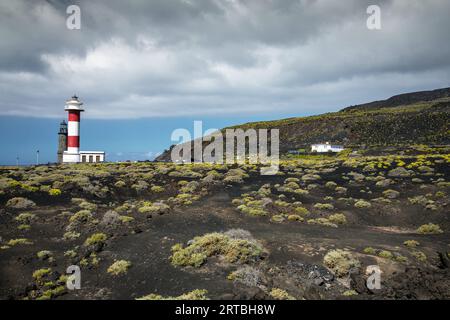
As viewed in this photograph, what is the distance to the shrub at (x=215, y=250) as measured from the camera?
48.6 ft

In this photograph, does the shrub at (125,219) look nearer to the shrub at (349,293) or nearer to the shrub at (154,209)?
the shrub at (154,209)

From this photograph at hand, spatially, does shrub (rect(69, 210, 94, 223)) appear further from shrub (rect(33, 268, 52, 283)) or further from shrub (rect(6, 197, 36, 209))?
shrub (rect(33, 268, 52, 283))

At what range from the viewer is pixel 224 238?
1633 centimetres

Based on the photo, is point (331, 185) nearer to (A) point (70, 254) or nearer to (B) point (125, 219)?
(B) point (125, 219)

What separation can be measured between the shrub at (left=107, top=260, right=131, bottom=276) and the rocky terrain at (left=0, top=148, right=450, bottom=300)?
0.14ft

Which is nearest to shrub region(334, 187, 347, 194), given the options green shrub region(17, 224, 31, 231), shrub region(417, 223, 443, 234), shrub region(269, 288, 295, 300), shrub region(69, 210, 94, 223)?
shrub region(417, 223, 443, 234)

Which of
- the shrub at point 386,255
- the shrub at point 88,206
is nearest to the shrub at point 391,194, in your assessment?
the shrub at point 386,255

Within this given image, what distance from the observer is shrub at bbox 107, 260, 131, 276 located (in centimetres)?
1420

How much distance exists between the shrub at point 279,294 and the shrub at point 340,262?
301cm

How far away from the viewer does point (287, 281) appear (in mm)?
13562

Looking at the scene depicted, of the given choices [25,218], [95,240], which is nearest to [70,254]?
[95,240]

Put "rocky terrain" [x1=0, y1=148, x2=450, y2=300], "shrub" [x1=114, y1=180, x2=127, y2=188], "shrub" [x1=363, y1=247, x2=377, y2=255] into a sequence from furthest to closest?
"shrub" [x1=114, y1=180, x2=127, y2=188] → "shrub" [x1=363, y1=247, x2=377, y2=255] → "rocky terrain" [x1=0, y1=148, x2=450, y2=300]

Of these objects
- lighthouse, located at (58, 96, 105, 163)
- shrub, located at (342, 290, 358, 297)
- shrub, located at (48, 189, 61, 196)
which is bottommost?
shrub, located at (342, 290, 358, 297)
